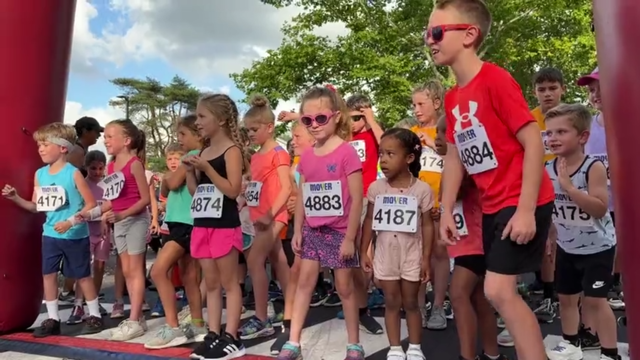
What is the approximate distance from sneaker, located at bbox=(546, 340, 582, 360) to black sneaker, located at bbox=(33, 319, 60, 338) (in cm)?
330

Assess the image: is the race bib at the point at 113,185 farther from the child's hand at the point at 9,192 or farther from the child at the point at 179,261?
the child's hand at the point at 9,192

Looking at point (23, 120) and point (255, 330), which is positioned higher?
point (23, 120)

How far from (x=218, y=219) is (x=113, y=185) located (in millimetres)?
1234

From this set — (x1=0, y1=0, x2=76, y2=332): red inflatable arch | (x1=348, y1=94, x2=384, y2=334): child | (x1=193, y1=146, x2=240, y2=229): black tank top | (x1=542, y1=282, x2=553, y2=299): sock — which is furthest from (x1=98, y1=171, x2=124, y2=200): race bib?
(x1=542, y1=282, x2=553, y2=299): sock

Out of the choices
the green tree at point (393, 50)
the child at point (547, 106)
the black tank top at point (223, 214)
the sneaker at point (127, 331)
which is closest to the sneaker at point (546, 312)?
the child at point (547, 106)

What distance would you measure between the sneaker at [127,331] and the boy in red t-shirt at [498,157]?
97.2 inches

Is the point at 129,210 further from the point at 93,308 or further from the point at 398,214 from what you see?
the point at 398,214

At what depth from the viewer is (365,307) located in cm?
450

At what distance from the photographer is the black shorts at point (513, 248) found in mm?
2510

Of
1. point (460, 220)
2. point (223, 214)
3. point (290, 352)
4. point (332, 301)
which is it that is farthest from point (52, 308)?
point (460, 220)

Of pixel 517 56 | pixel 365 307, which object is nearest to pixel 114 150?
pixel 365 307

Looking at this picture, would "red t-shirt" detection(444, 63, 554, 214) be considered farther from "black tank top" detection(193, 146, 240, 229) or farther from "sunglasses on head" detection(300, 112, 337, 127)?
"black tank top" detection(193, 146, 240, 229)

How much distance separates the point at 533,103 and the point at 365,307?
1882 cm

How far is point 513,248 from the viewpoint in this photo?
2.51 meters
